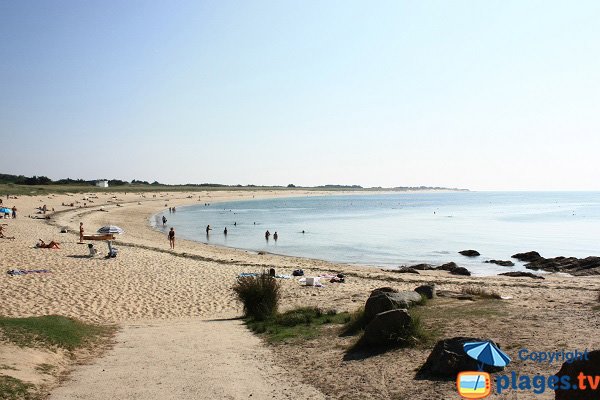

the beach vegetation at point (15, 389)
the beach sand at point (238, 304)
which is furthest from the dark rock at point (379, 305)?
the beach vegetation at point (15, 389)

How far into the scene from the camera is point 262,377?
8.12 metres

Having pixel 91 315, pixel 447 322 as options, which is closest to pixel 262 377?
pixel 447 322

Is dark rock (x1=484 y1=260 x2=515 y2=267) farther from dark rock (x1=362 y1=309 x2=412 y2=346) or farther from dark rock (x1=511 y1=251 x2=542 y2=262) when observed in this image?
dark rock (x1=362 y1=309 x2=412 y2=346)

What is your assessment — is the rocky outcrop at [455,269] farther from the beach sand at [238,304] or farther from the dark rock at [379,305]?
the dark rock at [379,305]

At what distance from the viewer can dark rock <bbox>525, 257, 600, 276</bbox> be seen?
1060 inches

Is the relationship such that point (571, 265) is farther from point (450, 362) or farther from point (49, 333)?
point (49, 333)

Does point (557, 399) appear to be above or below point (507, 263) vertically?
above

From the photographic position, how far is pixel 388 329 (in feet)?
29.2

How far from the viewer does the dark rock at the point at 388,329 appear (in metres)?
8.86

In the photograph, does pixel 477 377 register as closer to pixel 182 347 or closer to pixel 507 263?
pixel 182 347

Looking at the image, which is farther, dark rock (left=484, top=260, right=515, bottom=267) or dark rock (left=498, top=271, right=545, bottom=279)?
dark rock (left=484, top=260, right=515, bottom=267)

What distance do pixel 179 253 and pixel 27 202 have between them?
1862 inches

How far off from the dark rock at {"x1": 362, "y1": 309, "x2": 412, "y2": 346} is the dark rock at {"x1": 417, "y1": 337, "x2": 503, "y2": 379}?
5.01 ft

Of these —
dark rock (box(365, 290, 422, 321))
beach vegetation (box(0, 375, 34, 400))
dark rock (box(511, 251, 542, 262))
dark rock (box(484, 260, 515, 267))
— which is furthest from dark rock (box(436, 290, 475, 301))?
dark rock (box(511, 251, 542, 262))
